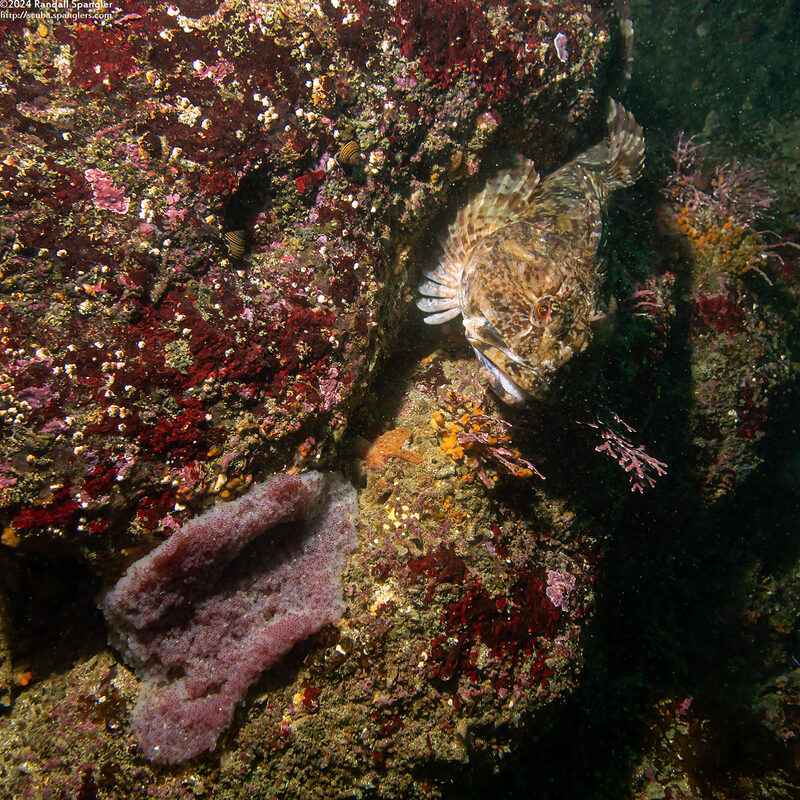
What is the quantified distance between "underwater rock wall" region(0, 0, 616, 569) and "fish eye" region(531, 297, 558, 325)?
1.13 metres

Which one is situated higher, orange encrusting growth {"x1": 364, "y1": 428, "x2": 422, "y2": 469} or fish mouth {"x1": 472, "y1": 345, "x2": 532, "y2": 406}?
fish mouth {"x1": 472, "y1": 345, "x2": 532, "y2": 406}

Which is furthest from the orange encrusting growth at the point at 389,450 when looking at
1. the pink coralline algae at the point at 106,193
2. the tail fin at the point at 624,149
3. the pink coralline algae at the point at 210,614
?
the tail fin at the point at 624,149

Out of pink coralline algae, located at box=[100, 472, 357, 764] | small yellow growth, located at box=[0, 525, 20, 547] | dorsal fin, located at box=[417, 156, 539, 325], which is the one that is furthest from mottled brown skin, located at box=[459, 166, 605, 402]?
small yellow growth, located at box=[0, 525, 20, 547]

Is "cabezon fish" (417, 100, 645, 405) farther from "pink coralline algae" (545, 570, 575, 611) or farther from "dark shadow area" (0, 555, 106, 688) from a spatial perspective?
"dark shadow area" (0, 555, 106, 688)

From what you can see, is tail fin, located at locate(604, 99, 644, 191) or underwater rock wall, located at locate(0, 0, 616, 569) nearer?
underwater rock wall, located at locate(0, 0, 616, 569)

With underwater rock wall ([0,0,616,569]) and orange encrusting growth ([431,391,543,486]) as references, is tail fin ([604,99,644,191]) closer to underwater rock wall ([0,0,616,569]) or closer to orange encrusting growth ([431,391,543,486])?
underwater rock wall ([0,0,616,569])

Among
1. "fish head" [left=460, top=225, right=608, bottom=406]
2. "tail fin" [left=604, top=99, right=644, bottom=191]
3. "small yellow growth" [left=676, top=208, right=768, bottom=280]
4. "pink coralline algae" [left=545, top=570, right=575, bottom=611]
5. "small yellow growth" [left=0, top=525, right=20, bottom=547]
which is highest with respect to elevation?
"tail fin" [left=604, top=99, right=644, bottom=191]

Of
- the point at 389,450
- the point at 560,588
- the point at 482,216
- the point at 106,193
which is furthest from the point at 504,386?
the point at 106,193

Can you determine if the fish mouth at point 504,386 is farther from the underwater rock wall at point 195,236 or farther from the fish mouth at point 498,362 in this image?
→ the underwater rock wall at point 195,236

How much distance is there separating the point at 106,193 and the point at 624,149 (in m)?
5.01

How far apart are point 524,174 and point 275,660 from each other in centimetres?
454

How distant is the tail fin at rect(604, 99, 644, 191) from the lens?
4867mm

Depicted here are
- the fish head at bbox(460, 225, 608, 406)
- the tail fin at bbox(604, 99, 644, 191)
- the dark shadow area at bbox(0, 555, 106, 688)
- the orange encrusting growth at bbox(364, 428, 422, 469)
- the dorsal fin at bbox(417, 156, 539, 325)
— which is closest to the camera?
the dark shadow area at bbox(0, 555, 106, 688)

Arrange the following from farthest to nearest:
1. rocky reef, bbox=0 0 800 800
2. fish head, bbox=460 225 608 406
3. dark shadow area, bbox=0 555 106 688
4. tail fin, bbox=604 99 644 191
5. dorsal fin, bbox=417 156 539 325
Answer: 1. tail fin, bbox=604 99 644 191
2. dorsal fin, bbox=417 156 539 325
3. fish head, bbox=460 225 608 406
4. dark shadow area, bbox=0 555 106 688
5. rocky reef, bbox=0 0 800 800
